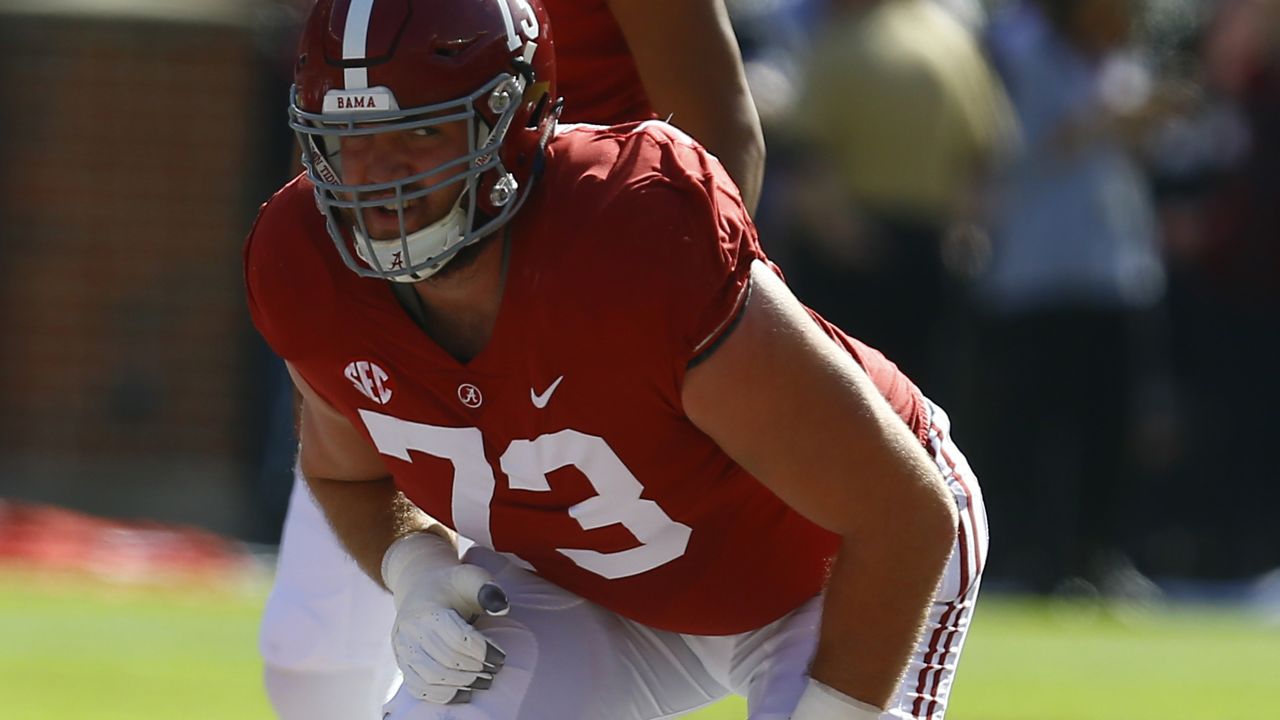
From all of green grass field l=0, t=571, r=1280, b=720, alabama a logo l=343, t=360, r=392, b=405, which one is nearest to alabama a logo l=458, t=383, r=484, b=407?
alabama a logo l=343, t=360, r=392, b=405

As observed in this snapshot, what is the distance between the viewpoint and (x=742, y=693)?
3174 mm

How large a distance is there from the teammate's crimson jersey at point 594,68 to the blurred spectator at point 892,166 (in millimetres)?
4077

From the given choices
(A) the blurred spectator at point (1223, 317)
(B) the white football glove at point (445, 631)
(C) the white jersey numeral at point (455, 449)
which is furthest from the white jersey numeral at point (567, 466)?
(A) the blurred spectator at point (1223, 317)

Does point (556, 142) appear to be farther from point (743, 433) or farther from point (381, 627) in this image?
point (381, 627)

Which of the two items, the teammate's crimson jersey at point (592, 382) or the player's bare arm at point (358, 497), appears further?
the player's bare arm at point (358, 497)

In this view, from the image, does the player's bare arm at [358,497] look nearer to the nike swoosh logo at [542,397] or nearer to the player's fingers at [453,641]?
the player's fingers at [453,641]

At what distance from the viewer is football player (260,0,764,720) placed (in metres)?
3.16

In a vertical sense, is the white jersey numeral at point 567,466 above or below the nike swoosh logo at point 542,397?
below

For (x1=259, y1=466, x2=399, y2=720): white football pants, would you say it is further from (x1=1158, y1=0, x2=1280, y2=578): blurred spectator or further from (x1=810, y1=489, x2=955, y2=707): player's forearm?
(x1=1158, y1=0, x2=1280, y2=578): blurred spectator

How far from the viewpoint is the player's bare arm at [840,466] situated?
2613 mm

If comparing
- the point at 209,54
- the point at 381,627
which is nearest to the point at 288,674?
the point at 381,627

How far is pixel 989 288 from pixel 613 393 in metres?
5.46

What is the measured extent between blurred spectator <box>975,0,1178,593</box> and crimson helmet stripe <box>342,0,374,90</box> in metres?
4.85

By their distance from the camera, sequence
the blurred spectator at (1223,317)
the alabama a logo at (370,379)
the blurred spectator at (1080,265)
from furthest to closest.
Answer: the blurred spectator at (1223,317) < the blurred spectator at (1080,265) < the alabama a logo at (370,379)
